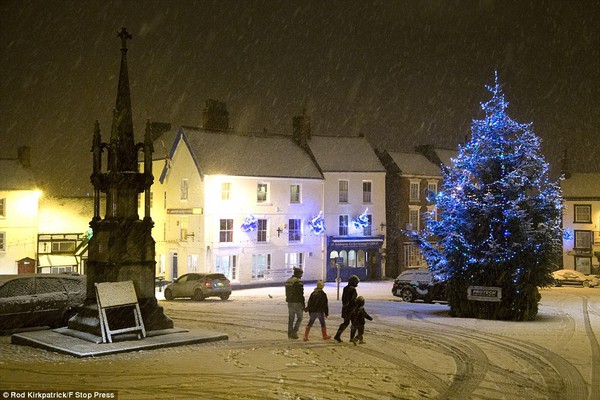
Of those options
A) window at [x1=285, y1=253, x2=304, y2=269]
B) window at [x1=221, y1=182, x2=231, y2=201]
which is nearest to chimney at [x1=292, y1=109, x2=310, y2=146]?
window at [x1=221, y1=182, x2=231, y2=201]

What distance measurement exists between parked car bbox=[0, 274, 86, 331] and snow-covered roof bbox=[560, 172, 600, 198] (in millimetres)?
52861

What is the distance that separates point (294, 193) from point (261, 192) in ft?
9.71

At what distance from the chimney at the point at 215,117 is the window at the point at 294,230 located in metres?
9.14

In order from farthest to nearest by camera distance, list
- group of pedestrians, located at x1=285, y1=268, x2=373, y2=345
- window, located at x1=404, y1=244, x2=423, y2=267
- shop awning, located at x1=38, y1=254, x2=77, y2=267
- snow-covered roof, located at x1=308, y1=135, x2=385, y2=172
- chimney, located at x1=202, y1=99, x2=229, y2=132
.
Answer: window, located at x1=404, y1=244, x2=423, y2=267, snow-covered roof, located at x1=308, y1=135, x2=385, y2=172, chimney, located at x1=202, y1=99, x2=229, y2=132, shop awning, located at x1=38, y1=254, x2=77, y2=267, group of pedestrians, located at x1=285, y1=268, x2=373, y2=345

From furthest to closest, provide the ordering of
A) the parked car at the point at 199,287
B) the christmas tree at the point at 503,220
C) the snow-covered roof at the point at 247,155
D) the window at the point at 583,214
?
the window at the point at 583,214 < the snow-covered roof at the point at 247,155 < the parked car at the point at 199,287 < the christmas tree at the point at 503,220

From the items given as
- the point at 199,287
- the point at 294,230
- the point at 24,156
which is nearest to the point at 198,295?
the point at 199,287

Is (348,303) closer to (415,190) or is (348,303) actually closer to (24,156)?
(415,190)

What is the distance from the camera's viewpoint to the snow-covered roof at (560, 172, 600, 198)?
199 feet

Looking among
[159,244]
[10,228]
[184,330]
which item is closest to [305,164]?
[159,244]

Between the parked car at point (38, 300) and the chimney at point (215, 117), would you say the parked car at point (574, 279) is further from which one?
the parked car at point (38, 300)

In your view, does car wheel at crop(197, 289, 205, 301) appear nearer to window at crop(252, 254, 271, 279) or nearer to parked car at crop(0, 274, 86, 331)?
window at crop(252, 254, 271, 279)

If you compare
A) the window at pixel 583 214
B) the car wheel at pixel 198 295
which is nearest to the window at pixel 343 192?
the car wheel at pixel 198 295

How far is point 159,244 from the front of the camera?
5056cm

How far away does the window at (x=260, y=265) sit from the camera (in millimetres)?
46156
